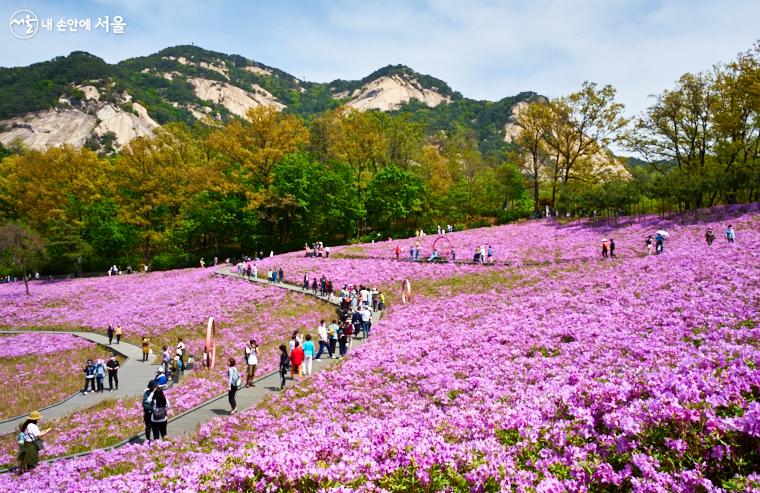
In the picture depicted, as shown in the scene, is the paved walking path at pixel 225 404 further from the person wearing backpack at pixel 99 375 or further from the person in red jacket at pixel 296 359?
the person wearing backpack at pixel 99 375

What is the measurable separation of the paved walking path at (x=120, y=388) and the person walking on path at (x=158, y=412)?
26.0 ft

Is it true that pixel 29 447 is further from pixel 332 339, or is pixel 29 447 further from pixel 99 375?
pixel 332 339

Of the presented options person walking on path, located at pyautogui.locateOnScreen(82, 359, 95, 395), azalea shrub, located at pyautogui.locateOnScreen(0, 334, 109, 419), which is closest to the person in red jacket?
person walking on path, located at pyautogui.locateOnScreen(82, 359, 95, 395)

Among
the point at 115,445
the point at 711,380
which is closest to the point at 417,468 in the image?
the point at 711,380

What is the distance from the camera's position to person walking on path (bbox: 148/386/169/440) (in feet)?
42.4

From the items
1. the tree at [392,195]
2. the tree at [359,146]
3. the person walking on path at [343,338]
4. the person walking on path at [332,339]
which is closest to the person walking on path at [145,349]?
the person walking on path at [332,339]

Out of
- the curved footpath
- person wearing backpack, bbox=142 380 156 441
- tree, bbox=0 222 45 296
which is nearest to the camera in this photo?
person wearing backpack, bbox=142 380 156 441

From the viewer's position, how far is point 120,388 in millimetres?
21359

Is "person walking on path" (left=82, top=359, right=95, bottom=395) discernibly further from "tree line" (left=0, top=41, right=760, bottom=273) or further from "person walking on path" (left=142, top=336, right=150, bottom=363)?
"tree line" (left=0, top=41, right=760, bottom=273)

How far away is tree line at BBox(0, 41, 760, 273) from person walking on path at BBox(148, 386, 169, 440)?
1790 inches

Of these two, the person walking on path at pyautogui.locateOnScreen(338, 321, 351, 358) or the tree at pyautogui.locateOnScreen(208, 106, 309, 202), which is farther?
the tree at pyautogui.locateOnScreen(208, 106, 309, 202)

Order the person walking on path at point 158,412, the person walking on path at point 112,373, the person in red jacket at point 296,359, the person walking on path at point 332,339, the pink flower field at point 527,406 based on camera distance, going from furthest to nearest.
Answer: the person walking on path at point 112,373 → the person walking on path at point 332,339 → the person in red jacket at point 296,359 → the person walking on path at point 158,412 → the pink flower field at point 527,406

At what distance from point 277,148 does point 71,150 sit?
A: 3434 cm

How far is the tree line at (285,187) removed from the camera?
164ft
